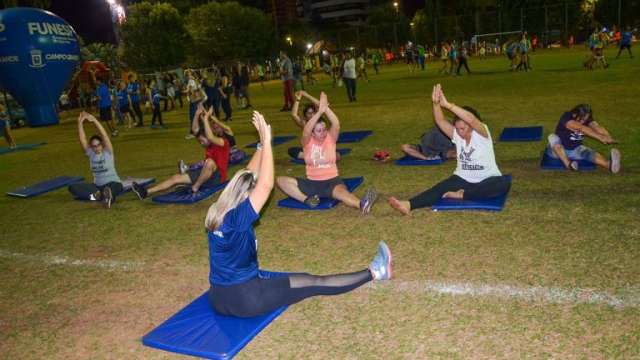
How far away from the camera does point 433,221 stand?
6.09 meters

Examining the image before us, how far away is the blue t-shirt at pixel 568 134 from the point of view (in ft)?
24.4

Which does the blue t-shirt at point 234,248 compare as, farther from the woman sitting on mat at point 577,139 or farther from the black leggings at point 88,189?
the woman sitting on mat at point 577,139

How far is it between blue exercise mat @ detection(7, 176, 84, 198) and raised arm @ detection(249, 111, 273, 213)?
7.89 m

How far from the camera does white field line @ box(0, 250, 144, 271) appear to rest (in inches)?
229

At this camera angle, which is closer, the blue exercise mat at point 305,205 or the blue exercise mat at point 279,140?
the blue exercise mat at point 305,205

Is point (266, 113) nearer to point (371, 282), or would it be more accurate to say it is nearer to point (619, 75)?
point (619, 75)

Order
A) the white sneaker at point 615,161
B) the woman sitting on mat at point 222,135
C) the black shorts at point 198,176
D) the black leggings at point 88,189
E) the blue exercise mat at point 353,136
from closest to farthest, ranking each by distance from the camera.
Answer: the white sneaker at point 615,161 < the black leggings at point 88,189 < the black shorts at point 198,176 < the woman sitting on mat at point 222,135 < the blue exercise mat at point 353,136

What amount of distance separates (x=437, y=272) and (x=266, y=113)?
16.0 metres

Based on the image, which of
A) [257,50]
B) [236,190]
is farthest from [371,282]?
[257,50]

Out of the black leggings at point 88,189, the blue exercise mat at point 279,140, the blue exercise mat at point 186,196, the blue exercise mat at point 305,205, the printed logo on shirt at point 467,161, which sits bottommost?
the blue exercise mat at point 305,205

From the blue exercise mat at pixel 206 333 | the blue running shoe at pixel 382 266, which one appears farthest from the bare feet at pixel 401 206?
the blue exercise mat at pixel 206 333

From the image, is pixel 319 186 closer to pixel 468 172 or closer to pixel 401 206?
pixel 401 206

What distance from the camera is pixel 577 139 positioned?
7.52 m

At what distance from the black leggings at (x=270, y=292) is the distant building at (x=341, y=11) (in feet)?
471
